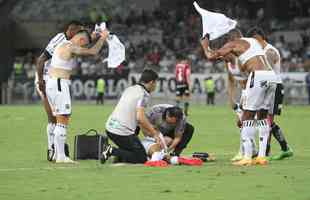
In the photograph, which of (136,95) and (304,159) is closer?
(136,95)

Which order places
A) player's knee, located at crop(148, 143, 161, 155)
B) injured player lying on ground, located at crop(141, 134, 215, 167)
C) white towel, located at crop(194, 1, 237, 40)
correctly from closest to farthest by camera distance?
injured player lying on ground, located at crop(141, 134, 215, 167) < player's knee, located at crop(148, 143, 161, 155) < white towel, located at crop(194, 1, 237, 40)

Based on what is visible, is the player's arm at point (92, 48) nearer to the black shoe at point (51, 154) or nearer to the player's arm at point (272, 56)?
the black shoe at point (51, 154)

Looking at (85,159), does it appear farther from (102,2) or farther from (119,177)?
(102,2)

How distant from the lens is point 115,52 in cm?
1772

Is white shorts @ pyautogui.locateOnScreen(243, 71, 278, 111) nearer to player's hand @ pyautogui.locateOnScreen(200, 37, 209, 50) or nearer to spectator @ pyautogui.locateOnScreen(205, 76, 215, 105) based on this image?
player's hand @ pyautogui.locateOnScreen(200, 37, 209, 50)

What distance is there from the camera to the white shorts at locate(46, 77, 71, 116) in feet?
56.9

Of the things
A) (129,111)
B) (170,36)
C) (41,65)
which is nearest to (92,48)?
(129,111)

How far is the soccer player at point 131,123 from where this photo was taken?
651 inches

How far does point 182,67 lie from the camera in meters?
43.1

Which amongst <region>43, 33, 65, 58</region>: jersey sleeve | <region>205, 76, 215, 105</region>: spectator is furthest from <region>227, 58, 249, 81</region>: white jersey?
<region>205, 76, 215, 105</region>: spectator

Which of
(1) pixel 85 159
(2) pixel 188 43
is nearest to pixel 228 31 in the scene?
(1) pixel 85 159

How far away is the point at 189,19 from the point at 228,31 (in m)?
42.4

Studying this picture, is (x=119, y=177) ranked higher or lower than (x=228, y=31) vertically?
lower

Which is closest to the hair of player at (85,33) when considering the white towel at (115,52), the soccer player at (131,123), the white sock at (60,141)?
the white towel at (115,52)
